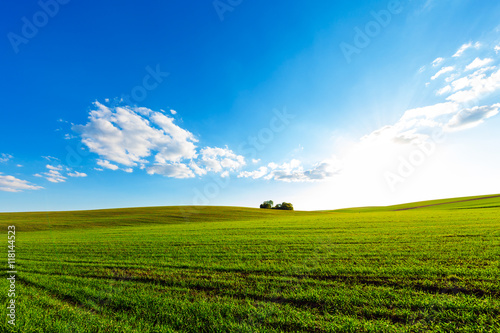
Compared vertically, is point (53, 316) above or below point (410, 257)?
above

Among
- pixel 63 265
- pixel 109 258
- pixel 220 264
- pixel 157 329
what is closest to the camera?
pixel 157 329

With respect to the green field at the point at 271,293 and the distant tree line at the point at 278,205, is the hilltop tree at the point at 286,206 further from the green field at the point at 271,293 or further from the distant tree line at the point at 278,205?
the green field at the point at 271,293

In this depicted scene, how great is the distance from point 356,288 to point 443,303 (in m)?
1.61

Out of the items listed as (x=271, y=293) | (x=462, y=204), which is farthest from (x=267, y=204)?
(x=271, y=293)

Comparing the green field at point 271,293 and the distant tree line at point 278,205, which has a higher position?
the green field at point 271,293

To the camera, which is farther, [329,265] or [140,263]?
[140,263]

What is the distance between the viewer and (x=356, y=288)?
195 inches

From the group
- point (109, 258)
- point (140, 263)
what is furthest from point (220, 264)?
point (109, 258)

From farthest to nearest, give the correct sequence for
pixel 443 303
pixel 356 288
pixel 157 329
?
pixel 356 288, pixel 443 303, pixel 157 329

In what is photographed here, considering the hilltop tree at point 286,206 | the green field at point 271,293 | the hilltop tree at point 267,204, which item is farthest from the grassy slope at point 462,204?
the green field at point 271,293

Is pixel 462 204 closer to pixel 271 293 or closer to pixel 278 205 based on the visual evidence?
pixel 278 205

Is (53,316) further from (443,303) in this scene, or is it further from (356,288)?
(443,303)

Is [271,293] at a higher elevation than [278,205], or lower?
higher

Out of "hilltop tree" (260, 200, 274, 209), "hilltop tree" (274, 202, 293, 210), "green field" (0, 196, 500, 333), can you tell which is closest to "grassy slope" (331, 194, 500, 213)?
"hilltop tree" (274, 202, 293, 210)
